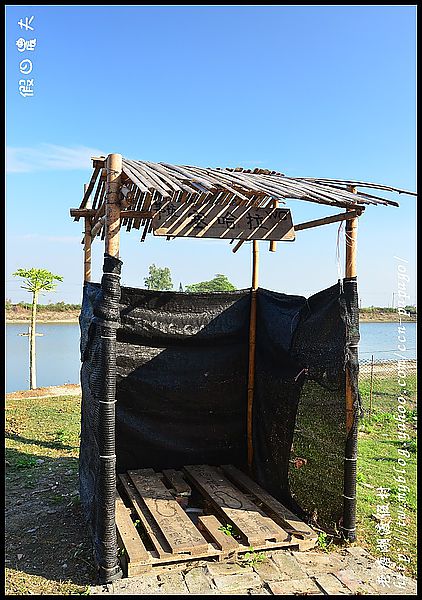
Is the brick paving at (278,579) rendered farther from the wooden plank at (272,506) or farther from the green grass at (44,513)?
the green grass at (44,513)

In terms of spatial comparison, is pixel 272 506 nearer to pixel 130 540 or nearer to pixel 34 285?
pixel 130 540

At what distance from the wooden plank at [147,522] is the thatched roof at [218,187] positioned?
2.26m

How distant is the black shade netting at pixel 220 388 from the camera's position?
3820mm

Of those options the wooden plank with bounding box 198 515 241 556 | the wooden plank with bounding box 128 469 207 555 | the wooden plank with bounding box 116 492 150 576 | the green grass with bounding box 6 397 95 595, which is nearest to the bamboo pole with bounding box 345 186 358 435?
the wooden plank with bounding box 198 515 241 556

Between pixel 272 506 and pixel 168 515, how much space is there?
0.82 metres

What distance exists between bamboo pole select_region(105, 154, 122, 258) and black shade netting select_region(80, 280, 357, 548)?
25.9 inches

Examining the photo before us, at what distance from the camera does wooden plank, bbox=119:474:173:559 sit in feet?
11.0

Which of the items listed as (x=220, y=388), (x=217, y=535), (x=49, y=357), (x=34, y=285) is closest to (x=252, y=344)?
(x=220, y=388)

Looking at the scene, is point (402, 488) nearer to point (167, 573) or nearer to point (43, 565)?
point (167, 573)

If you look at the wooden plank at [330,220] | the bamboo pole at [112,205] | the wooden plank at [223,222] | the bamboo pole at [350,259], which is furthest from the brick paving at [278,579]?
the wooden plank at [330,220]

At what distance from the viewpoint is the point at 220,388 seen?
16.1 feet

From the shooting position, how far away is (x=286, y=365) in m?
4.25

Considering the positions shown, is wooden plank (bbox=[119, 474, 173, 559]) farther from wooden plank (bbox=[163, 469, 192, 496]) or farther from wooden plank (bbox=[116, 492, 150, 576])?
wooden plank (bbox=[163, 469, 192, 496])

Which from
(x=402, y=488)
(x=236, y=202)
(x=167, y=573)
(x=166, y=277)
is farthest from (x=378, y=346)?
(x=166, y=277)
